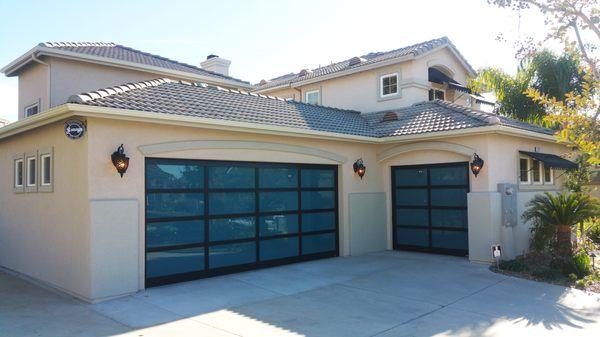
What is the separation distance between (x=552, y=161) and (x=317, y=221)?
7.03 m

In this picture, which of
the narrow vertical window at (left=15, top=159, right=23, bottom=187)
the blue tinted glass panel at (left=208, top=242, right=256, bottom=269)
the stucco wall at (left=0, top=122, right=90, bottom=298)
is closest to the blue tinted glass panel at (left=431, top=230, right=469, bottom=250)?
the blue tinted glass panel at (left=208, top=242, right=256, bottom=269)

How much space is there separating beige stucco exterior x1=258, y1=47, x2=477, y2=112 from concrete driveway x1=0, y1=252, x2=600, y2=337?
786 cm

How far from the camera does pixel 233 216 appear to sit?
35.1 ft

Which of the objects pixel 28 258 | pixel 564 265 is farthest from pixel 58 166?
pixel 564 265

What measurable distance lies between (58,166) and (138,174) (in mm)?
1764

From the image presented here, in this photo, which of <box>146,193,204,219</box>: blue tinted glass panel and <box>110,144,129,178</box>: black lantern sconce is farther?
<box>146,193,204,219</box>: blue tinted glass panel

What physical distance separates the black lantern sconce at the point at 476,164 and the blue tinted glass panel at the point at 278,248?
16.3ft

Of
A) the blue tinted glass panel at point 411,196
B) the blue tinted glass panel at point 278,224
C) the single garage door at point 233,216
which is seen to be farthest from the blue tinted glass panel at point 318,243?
the blue tinted glass panel at point 411,196

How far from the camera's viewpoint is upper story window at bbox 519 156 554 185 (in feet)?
44.2

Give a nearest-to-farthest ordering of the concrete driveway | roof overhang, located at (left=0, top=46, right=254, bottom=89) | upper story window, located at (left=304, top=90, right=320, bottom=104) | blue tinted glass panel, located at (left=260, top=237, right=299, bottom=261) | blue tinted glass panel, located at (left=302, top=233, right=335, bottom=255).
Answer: the concrete driveway < blue tinted glass panel, located at (left=260, top=237, right=299, bottom=261) < blue tinted glass panel, located at (left=302, top=233, right=335, bottom=255) < roof overhang, located at (left=0, top=46, right=254, bottom=89) < upper story window, located at (left=304, top=90, right=320, bottom=104)

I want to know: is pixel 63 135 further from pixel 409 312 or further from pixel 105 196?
pixel 409 312

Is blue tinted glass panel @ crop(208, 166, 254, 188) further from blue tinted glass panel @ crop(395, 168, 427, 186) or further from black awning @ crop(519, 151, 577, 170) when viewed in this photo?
black awning @ crop(519, 151, 577, 170)

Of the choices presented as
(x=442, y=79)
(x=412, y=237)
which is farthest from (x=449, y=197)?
(x=442, y=79)

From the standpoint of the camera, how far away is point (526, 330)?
22.5 ft
